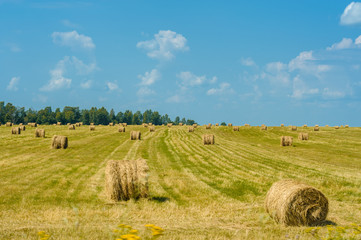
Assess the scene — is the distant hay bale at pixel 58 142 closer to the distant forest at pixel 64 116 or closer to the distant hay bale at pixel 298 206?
the distant hay bale at pixel 298 206

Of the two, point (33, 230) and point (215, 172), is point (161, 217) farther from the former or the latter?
point (215, 172)

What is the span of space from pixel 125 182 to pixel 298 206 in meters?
6.46

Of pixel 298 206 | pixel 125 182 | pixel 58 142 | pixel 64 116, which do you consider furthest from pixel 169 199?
pixel 64 116

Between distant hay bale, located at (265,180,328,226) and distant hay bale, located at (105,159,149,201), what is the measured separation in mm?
5100

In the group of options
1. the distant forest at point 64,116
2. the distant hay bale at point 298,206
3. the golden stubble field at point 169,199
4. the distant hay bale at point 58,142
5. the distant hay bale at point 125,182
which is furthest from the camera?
the distant forest at point 64,116

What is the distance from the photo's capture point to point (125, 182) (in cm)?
1334

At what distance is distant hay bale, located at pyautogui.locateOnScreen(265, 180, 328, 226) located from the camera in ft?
34.0

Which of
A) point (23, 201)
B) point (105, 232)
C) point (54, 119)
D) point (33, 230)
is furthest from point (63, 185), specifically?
point (54, 119)

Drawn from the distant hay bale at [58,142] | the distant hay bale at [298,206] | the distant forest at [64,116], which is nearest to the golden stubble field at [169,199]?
the distant hay bale at [298,206]

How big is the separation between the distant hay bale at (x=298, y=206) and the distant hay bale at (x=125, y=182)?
510 cm

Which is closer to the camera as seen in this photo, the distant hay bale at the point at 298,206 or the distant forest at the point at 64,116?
the distant hay bale at the point at 298,206

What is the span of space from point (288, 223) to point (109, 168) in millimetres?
7042

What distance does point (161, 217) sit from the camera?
1109 cm

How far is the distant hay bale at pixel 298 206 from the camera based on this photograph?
10.4m
